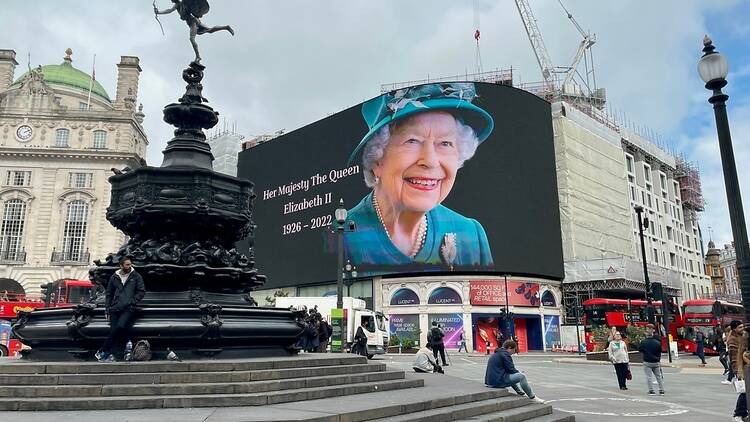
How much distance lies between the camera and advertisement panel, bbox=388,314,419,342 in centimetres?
4600

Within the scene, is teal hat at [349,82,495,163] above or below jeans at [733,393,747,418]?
above

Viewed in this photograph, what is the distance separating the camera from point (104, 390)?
647cm

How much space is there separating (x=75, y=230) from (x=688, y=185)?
82.5 m

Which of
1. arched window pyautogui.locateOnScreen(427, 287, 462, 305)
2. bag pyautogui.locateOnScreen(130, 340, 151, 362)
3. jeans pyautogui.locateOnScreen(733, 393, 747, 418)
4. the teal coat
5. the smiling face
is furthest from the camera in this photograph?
the smiling face

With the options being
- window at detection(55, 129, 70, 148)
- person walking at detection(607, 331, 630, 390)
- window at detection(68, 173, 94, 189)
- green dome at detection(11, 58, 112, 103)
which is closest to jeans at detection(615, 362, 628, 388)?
person walking at detection(607, 331, 630, 390)

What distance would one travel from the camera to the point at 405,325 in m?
47.0

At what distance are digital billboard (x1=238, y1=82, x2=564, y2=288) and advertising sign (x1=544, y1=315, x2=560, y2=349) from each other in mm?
3953

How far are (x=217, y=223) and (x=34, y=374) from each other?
369cm

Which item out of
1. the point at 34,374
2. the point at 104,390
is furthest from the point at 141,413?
the point at 34,374

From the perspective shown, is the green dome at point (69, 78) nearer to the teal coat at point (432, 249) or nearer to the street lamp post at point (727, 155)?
the teal coat at point (432, 249)

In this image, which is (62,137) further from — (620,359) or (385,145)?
(620,359)

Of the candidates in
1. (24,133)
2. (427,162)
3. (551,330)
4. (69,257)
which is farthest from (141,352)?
(24,133)

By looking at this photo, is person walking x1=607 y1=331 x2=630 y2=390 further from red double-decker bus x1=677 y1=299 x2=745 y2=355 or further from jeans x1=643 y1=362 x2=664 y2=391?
red double-decker bus x1=677 y1=299 x2=745 y2=355

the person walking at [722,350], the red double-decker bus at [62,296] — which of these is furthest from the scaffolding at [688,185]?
the red double-decker bus at [62,296]
